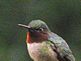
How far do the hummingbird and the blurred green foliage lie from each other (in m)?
1.77

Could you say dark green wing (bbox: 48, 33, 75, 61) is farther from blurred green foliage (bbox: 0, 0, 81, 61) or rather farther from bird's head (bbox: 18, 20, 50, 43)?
blurred green foliage (bbox: 0, 0, 81, 61)

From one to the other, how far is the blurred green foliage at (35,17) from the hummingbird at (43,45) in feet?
5.82

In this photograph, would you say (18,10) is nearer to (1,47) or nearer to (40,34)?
(1,47)

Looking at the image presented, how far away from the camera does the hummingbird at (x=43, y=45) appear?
3268 mm

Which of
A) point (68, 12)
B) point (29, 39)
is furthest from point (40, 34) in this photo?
point (68, 12)

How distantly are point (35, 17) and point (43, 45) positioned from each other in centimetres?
200

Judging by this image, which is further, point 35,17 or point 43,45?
point 35,17

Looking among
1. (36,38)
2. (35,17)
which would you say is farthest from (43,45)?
(35,17)

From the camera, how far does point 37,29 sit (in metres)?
3.28

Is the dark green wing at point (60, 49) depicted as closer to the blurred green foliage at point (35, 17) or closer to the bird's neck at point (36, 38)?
the bird's neck at point (36, 38)

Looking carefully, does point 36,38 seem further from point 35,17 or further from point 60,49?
point 35,17

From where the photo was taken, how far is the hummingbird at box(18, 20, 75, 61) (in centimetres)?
327

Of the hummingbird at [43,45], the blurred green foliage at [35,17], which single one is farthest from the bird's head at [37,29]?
the blurred green foliage at [35,17]

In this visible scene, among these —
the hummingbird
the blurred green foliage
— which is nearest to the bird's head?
the hummingbird
